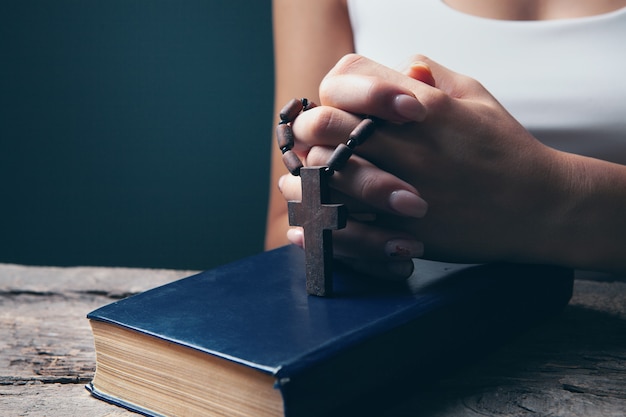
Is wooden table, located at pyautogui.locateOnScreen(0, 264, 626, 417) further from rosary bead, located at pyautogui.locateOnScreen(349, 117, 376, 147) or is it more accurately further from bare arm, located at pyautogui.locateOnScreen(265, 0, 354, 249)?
bare arm, located at pyautogui.locateOnScreen(265, 0, 354, 249)

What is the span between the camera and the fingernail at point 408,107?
0.67m

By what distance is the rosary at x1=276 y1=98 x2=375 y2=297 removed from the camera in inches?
27.2

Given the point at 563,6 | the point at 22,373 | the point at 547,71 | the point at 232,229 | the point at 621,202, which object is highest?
the point at 563,6

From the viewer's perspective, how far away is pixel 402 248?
72 centimetres

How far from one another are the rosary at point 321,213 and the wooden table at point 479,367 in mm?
152

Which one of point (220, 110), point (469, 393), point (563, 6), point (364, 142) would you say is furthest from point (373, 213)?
point (220, 110)

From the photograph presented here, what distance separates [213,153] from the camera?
254cm

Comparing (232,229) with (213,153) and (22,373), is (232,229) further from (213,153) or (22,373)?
(22,373)

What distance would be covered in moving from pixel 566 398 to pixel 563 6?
80 centimetres

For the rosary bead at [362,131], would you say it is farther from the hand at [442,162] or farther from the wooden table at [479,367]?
the wooden table at [479,367]

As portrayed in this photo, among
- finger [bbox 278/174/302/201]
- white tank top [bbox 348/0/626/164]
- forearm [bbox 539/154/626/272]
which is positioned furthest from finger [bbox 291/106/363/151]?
white tank top [bbox 348/0/626/164]

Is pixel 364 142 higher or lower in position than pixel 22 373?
higher

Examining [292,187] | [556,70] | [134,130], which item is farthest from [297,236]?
[134,130]

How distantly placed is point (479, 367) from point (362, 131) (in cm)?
27
